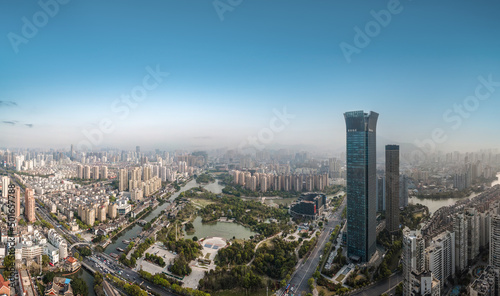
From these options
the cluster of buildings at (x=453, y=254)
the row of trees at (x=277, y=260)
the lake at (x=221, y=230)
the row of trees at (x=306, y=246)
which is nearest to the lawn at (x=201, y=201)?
the lake at (x=221, y=230)

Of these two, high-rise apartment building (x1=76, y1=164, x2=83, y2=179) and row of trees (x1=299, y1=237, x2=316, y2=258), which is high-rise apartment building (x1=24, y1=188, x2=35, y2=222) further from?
high-rise apartment building (x1=76, y1=164, x2=83, y2=179)

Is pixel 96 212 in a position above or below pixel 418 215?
below

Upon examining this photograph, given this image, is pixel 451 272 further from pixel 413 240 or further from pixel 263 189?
pixel 263 189

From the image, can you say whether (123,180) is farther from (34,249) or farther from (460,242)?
(460,242)

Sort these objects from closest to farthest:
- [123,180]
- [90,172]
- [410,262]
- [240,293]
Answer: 1. [410,262]
2. [240,293]
3. [123,180]
4. [90,172]

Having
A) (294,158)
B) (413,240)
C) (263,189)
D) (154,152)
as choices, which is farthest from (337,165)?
(154,152)

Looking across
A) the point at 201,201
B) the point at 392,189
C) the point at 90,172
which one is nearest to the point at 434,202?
the point at 392,189
